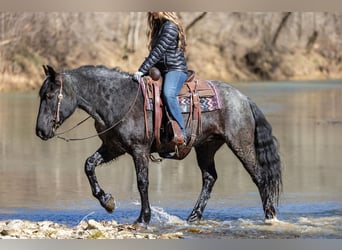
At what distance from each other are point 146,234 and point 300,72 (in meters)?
16.3

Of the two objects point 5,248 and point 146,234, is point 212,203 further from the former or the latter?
point 5,248

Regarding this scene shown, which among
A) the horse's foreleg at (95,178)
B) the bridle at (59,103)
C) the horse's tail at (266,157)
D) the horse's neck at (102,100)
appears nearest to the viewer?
the bridle at (59,103)

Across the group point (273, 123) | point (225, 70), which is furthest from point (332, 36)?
point (273, 123)

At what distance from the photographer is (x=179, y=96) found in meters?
8.54

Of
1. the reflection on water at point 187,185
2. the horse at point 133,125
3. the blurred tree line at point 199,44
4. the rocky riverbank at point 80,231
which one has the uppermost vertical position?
the blurred tree line at point 199,44

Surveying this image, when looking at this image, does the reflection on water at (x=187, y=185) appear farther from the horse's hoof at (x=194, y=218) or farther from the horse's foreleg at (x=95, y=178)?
the horse's foreleg at (x=95, y=178)

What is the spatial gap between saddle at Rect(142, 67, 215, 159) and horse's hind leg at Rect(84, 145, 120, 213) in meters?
0.42

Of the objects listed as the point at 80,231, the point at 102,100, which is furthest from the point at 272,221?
the point at 102,100

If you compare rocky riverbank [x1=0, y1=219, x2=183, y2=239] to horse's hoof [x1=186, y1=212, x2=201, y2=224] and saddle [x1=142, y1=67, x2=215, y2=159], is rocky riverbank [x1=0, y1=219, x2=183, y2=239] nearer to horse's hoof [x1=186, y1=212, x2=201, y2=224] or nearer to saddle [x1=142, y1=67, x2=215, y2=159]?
horse's hoof [x1=186, y1=212, x2=201, y2=224]

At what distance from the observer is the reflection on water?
8.95 meters

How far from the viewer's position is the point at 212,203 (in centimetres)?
976

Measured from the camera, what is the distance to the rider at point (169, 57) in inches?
330

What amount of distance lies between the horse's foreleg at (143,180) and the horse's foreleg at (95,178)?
24 cm

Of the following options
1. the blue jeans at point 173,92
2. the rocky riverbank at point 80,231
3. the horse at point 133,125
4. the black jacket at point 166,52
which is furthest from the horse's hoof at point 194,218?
Answer: the black jacket at point 166,52
